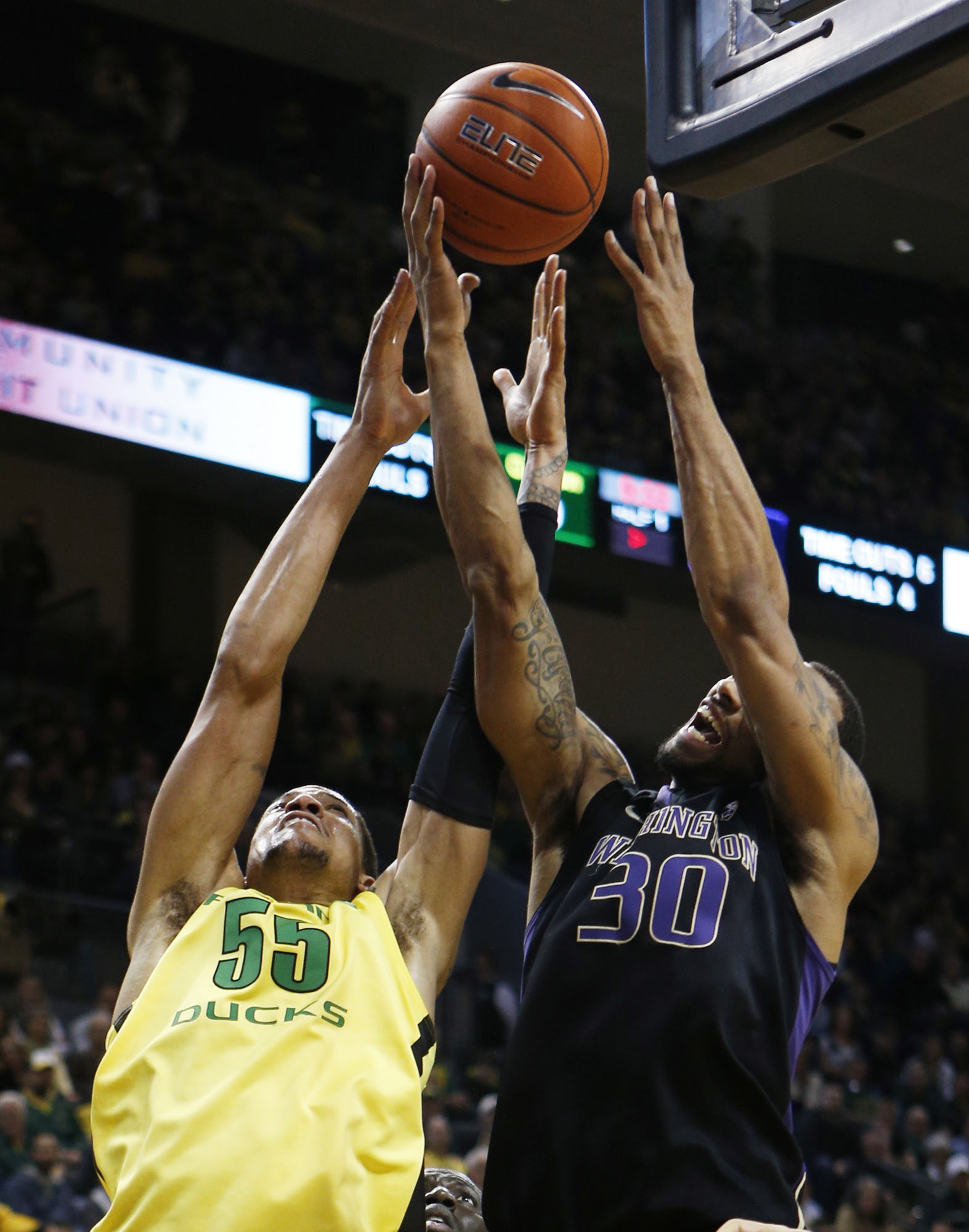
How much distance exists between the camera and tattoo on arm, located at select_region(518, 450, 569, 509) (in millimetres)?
3531

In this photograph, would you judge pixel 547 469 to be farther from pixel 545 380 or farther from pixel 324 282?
pixel 324 282

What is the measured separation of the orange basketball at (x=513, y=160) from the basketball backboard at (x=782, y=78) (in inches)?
10.8

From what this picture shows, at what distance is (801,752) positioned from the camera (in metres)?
3.02

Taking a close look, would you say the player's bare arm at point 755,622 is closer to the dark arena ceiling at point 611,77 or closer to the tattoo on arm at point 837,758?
the tattoo on arm at point 837,758

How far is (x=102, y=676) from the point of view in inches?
482

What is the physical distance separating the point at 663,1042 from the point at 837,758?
0.60 meters

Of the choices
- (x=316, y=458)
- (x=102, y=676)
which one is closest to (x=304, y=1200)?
(x=316, y=458)

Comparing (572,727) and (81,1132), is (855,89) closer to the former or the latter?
(572,727)

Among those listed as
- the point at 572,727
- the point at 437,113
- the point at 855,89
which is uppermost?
the point at 437,113

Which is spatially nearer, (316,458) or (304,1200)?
(304,1200)

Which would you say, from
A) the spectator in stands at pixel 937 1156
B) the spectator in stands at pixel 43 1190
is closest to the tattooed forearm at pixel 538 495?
the spectator in stands at pixel 43 1190

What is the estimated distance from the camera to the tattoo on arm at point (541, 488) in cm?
353

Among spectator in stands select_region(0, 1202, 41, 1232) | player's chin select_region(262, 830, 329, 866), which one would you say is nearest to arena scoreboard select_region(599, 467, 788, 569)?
spectator in stands select_region(0, 1202, 41, 1232)

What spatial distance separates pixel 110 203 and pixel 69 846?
5.09m
